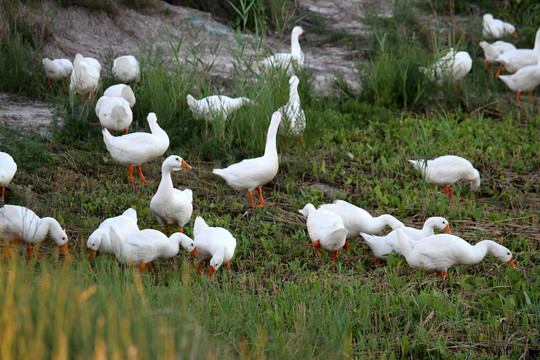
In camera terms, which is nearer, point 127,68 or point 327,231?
point 327,231

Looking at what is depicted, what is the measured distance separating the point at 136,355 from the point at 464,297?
124 inches

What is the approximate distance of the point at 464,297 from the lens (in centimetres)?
503

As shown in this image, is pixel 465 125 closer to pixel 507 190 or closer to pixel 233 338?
pixel 507 190

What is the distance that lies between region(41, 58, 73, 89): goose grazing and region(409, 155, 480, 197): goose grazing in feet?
16.5

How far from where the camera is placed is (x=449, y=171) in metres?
6.98

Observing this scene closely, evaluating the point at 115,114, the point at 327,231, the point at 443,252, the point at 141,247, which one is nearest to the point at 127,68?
the point at 115,114

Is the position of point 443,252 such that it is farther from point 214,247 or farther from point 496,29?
point 496,29

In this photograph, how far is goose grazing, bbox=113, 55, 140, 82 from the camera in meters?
9.12

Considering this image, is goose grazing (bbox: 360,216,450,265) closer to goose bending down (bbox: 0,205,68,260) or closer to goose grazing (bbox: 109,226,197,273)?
goose grazing (bbox: 109,226,197,273)

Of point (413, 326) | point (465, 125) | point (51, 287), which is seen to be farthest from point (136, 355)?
point (465, 125)

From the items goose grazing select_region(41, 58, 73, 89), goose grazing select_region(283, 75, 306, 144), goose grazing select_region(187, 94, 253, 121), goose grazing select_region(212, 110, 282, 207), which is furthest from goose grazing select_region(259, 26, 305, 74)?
goose grazing select_region(41, 58, 73, 89)

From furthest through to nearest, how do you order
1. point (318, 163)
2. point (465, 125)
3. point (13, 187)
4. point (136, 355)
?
point (465, 125) < point (318, 163) < point (13, 187) < point (136, 355)

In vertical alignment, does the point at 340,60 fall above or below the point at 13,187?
below

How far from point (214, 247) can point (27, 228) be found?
1.54 meters
